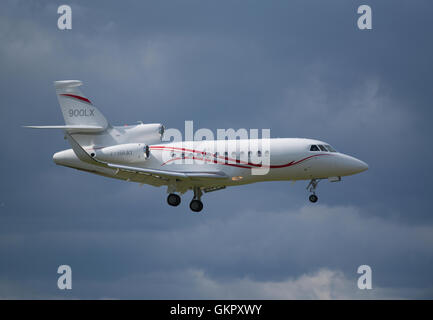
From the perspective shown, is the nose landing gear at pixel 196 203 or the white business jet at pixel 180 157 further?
the nose landing gear at pixel 196 203

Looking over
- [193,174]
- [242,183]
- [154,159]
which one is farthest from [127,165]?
[242,183]

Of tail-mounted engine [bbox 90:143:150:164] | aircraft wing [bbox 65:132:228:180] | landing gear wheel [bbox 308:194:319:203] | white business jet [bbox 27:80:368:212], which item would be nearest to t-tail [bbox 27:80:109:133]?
white business jet [bbox 27:80:368:212]

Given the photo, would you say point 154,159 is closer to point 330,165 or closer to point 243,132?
point 243,132

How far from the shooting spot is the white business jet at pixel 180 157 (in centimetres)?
4388

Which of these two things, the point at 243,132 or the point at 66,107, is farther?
the point at 66,107

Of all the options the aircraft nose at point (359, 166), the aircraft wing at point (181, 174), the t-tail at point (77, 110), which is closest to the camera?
the aircraft nose at point (359, 166)

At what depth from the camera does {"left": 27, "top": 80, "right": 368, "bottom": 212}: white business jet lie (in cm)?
4388

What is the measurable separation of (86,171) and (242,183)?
38.7 ft

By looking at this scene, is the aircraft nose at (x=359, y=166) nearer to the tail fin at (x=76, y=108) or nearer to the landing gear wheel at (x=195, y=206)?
the landing gear wheel at (x=195, y=206)

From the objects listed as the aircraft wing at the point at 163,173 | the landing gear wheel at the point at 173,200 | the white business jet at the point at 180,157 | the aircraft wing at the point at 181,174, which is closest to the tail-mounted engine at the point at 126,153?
the white business jet at the point at 180,157

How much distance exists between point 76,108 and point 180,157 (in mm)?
9120

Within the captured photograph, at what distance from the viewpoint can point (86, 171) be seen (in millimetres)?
48938

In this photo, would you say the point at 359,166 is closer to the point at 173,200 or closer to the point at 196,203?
the point at 196,203

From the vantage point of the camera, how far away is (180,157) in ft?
152
